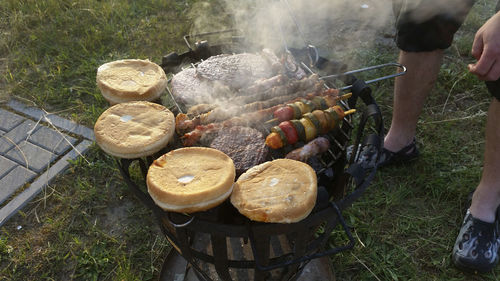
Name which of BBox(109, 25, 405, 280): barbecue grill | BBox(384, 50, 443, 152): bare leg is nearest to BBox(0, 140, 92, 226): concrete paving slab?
BBox(109, 25, 405, 280): barbecue grill

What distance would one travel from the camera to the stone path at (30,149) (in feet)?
12.2

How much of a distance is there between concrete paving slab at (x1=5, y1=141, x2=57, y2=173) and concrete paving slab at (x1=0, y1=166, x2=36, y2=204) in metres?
0.07

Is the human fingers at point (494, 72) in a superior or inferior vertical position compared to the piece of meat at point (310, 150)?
superior

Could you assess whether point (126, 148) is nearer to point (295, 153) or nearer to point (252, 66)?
point (295, 153)

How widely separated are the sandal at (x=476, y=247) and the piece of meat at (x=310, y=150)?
1707 millimetres

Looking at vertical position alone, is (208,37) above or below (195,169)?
below

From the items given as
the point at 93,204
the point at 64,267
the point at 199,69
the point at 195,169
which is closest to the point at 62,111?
the point at 93,204

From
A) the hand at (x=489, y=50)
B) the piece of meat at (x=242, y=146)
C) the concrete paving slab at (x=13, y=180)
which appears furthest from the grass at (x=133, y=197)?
the hand at (x=489, y=50)

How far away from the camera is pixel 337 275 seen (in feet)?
10.3

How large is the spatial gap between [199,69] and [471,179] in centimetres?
300

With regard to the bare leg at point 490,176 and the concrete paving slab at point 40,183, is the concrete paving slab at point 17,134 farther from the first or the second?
the bare leg at point 490,176

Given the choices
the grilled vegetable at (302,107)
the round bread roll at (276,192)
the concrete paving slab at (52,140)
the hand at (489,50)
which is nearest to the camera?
the round bread roll at (276,192)

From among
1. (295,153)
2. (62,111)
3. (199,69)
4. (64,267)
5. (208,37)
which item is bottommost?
(64,267)

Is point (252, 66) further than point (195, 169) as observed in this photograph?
Yes
